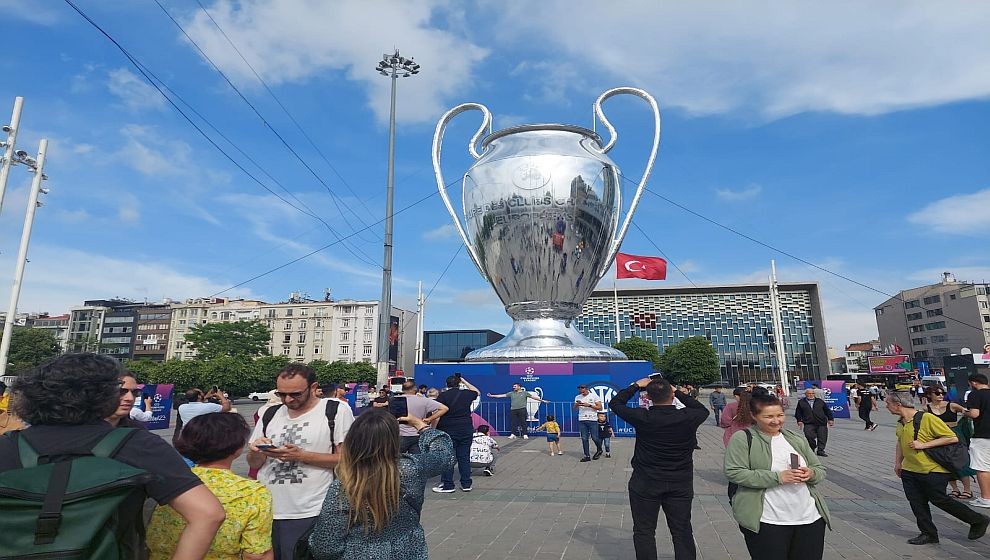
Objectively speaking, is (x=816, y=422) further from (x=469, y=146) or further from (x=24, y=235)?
(x=24, y=235)

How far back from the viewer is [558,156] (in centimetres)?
1247

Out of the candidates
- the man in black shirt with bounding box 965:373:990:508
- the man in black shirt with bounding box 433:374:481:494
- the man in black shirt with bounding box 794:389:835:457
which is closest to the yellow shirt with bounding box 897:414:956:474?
the man in black shirt with bounding box 965:373:990:508

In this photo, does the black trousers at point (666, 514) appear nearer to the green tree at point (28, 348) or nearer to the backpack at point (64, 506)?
the backpack at point (64, 506)

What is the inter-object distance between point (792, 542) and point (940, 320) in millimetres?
73439

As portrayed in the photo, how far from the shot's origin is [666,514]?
3.56m

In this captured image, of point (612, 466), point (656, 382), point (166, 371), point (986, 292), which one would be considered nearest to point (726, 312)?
point (986, 292)

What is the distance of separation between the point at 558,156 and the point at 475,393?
7261 millimetres

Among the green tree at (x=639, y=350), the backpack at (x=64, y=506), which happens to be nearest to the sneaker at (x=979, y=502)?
the backpack at (x=64, y=506)

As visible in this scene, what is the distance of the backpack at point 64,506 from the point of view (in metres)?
1.32

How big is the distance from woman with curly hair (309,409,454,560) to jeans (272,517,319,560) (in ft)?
2.23

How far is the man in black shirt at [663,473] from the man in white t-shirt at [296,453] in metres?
1.94

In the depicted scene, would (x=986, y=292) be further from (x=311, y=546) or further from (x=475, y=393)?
(x=311, y=546)

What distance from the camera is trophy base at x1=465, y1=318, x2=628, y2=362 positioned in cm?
1294

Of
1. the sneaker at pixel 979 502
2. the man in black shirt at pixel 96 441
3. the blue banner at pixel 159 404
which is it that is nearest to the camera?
the man in black shirt at pixel 96 441
